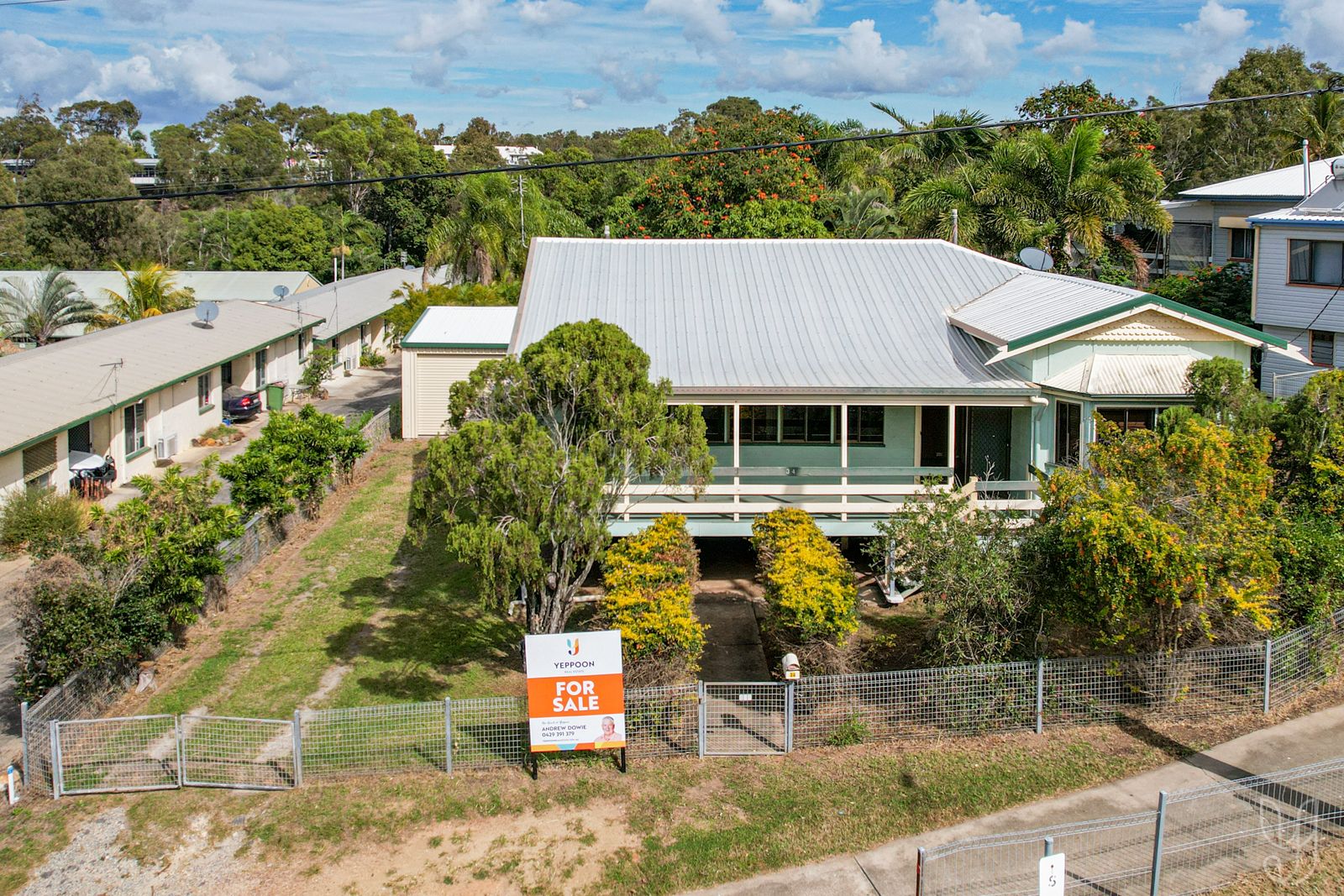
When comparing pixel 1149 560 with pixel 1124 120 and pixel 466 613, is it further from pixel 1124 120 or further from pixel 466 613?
pixel 1124 120

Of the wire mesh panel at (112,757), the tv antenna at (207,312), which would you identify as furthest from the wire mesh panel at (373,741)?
the tv antenna at (207,312)

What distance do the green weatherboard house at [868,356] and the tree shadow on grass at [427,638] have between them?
9.09 ft

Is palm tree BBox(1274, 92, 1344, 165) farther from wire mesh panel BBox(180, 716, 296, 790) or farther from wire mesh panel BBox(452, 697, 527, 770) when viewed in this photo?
wire mesh panel BBox(180, 716, 296, 790)

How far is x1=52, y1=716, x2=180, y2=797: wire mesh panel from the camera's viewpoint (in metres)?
12.5

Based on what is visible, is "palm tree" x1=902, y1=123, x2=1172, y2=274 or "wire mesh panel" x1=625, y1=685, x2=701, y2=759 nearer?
"wire mesh panel" x1=625, y1=685, x2=701, y2=759

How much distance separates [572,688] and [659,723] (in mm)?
1317

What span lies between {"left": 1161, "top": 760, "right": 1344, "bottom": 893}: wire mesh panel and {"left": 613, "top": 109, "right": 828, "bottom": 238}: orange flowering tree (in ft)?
74.7

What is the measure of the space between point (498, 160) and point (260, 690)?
10334 cm

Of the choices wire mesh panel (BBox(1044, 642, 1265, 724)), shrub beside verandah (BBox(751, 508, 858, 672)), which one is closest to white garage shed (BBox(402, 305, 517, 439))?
shrub beside verandah (BBox(751, 508, 858, 672))

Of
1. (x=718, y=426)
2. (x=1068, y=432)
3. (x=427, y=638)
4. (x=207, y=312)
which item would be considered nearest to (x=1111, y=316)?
(x=1068, y=432)

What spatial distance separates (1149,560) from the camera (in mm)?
12383

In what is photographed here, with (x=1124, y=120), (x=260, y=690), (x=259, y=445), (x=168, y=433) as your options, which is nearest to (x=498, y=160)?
(x=1124, y=120)

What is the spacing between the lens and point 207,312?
3725cm

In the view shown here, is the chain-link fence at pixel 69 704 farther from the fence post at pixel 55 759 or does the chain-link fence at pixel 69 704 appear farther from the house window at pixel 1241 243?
the house window at pixel 1241 243
